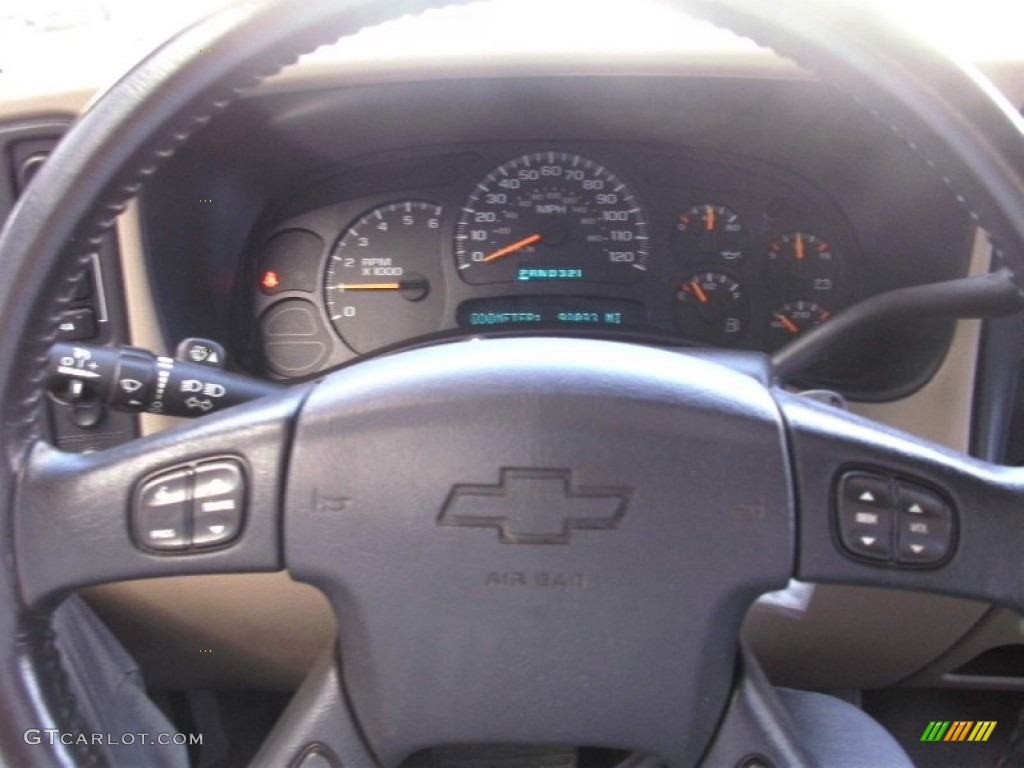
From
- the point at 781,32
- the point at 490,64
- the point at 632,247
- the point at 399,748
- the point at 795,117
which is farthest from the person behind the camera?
the point at 632,247

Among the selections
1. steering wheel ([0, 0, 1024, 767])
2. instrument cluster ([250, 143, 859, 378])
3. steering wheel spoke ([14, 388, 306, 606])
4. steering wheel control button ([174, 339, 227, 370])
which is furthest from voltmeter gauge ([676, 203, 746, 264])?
steering wheel spoke ([14, 388, 306, 606])

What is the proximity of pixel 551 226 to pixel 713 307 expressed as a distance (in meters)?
0.30

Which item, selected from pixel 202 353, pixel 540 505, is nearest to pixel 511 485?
pixel 540 505

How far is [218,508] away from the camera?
0.78 meters

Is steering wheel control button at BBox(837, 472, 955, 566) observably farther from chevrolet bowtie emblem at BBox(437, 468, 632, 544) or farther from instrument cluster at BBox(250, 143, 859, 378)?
instrument cluster at BBox(250, 143, 859, 378)

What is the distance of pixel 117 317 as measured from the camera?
1610mm

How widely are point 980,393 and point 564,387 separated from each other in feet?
3.28

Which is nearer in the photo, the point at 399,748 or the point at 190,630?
the point at 399,748

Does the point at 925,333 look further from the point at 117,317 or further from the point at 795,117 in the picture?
the point at 117,317

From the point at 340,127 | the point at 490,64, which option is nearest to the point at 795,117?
the point at 490,64

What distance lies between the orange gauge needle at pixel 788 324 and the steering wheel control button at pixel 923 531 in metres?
1.07

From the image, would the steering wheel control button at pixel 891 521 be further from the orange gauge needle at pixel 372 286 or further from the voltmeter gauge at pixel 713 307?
the orange gauge needle at pixel 372 286

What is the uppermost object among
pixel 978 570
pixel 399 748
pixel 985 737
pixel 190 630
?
pixel 978 570

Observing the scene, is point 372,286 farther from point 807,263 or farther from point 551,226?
point 807,263
